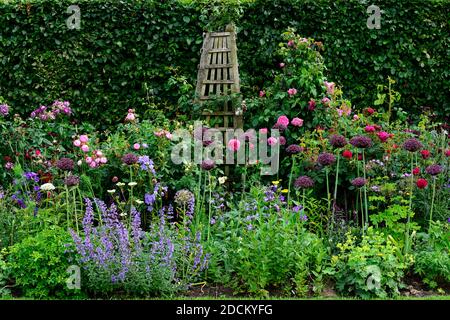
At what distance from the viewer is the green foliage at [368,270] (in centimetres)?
454

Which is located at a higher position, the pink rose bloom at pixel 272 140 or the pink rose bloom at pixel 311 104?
the pink rose bloom at pixel 311 104

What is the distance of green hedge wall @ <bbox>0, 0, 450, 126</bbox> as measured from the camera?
7734 mm

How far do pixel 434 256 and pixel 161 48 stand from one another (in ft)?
14.0

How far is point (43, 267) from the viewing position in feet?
14.4

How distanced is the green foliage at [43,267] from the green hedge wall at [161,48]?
3483 millimetres

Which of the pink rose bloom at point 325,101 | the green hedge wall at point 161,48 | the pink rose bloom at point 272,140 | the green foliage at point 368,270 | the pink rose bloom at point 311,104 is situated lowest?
the green foliage at point 368,270

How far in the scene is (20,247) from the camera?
4.45 m

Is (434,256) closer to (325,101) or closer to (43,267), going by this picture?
(325,101)

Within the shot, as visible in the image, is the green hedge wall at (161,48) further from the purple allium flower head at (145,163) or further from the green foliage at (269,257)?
the green foliage at (269,257)

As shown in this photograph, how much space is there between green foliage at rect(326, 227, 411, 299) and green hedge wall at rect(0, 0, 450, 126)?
11.1 ft

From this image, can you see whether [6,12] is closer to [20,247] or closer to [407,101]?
[20,247]

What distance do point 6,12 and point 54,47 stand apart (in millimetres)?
674

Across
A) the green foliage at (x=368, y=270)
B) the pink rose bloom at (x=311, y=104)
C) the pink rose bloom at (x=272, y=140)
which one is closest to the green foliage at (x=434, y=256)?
the green foliage at (x=368, y=270)

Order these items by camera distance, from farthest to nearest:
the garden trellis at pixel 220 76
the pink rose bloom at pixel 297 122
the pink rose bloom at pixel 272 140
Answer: the garden trellis at pixel 220 76 < the pink rose bloom at pixel 297 122 < the pink rose bloom at pixel 272 140
